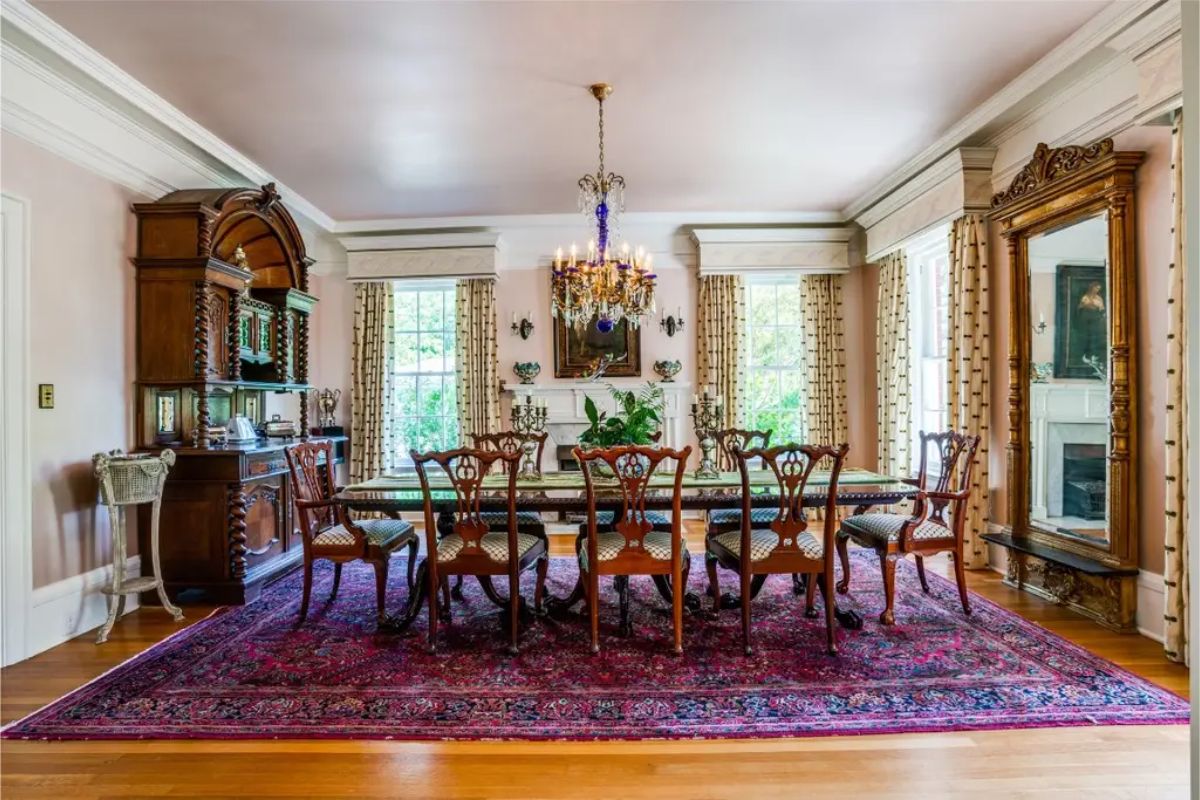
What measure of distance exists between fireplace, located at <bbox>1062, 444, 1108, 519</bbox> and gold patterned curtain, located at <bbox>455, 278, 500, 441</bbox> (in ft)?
A: 15.6

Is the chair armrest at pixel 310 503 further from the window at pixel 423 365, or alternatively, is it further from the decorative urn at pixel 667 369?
the decorative urn at pixel 667 369

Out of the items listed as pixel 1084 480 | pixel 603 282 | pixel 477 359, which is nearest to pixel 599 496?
pixel 603 282

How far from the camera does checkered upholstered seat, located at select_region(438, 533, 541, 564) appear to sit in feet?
9.87

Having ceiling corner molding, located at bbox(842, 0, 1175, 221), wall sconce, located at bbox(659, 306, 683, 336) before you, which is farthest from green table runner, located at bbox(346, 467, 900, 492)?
wall sconce, located at bbox(659, 306, 683, 336)

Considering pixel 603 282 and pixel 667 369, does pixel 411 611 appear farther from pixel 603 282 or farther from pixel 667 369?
pixel 667 369

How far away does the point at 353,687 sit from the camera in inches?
104

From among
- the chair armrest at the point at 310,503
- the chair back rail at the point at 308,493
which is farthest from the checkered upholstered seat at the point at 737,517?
the chair armrest at the point at 310,503

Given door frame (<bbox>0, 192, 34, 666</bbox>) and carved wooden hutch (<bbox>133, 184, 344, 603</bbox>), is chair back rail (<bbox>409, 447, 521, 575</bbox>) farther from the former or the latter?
door frame (<bbox>0, 192, 34, 666</bbox>)

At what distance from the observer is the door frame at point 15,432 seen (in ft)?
9.70

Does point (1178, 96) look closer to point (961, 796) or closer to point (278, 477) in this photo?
point (961, 796)

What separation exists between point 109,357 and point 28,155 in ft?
3.79

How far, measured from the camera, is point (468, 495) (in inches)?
115

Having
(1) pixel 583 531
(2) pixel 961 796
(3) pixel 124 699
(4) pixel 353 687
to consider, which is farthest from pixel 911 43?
(3) pixel 124 699

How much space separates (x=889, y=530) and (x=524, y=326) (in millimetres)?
4186
